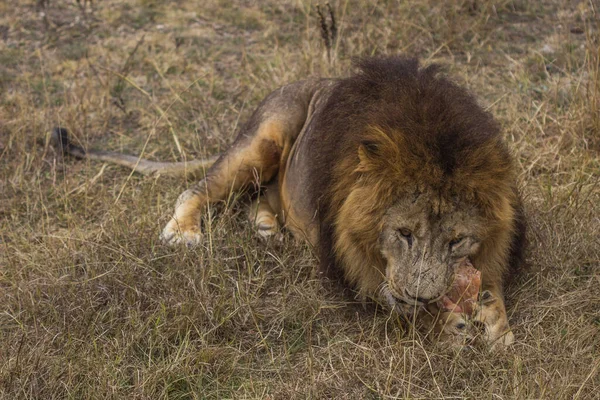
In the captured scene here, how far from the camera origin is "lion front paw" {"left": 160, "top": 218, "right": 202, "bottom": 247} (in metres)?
4.48

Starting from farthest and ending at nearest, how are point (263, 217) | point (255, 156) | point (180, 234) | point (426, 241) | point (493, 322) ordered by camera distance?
point (263, 217), point (255, 156), point (180, 234), point (493, 322), point (426, 241)

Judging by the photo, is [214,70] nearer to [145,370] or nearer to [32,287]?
[32,287]

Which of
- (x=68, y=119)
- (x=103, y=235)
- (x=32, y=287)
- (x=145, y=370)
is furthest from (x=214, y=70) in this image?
(x=145, y=370)

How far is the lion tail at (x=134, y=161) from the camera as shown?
535 cm

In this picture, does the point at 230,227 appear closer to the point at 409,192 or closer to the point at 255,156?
the point at 255,156

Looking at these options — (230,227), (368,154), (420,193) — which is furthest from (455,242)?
(230,227)

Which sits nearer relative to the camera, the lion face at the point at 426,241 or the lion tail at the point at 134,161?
the lion face at the point at 426,241

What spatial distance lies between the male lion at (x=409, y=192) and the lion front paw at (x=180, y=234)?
0.06 ft

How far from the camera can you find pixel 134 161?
5516 mm

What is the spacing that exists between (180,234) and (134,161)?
1.18 meters

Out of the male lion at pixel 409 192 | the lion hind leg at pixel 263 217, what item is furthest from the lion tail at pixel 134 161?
the male lion at pixel 409 192

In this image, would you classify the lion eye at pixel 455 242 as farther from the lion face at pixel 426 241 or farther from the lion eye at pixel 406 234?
the lion eye at pixel 406 234

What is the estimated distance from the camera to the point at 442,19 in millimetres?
6953

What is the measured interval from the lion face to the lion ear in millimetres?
192
